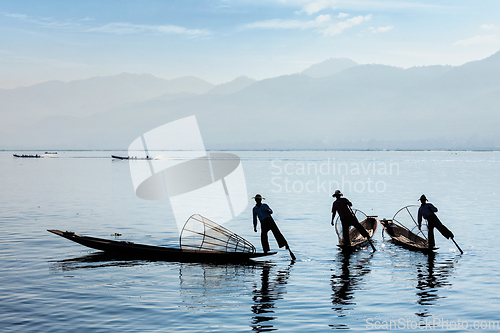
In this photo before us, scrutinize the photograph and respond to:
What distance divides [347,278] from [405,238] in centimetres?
936

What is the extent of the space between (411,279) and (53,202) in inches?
1530

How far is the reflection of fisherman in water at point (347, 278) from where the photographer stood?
49.8 feet

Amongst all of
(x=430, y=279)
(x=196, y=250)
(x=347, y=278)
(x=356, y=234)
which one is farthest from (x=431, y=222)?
(x=196, y=250)

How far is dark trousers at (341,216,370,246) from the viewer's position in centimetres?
2383

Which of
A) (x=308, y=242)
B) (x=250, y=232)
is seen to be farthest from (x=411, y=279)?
(x=250, y=232)

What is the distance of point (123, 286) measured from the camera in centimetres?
1711

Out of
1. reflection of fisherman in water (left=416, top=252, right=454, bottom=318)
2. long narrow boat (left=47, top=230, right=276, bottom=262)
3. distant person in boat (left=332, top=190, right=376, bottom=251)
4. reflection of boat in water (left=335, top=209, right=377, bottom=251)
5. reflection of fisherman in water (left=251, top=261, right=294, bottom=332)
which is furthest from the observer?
reflection of boat in water (left=335, top=209, right=377, bottom=251)

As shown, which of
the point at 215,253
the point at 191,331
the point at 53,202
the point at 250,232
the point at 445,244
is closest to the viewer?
the point at 191,331

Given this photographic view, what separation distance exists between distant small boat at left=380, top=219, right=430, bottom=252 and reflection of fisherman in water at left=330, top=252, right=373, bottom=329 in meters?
2.47

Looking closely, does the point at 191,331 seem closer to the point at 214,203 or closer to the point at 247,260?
the point at 247,260

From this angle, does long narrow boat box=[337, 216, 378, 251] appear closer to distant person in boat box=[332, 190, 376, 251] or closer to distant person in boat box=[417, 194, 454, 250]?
distant person in boat box=[332, 190, 376, 251]

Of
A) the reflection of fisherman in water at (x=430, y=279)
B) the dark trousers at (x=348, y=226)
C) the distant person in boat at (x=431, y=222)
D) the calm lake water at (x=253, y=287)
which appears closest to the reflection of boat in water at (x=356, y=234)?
the dark trousers at (x=348, y=226)

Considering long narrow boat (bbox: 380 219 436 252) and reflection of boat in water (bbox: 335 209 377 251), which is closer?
long narrow boat (bbox: 380 219 436 252)

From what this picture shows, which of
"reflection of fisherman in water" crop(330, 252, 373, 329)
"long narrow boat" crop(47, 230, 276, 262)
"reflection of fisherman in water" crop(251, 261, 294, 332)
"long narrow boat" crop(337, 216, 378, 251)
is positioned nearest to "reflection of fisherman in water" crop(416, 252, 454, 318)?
"reflection of fisherman in water" crop(330, 252, 373, 329)
